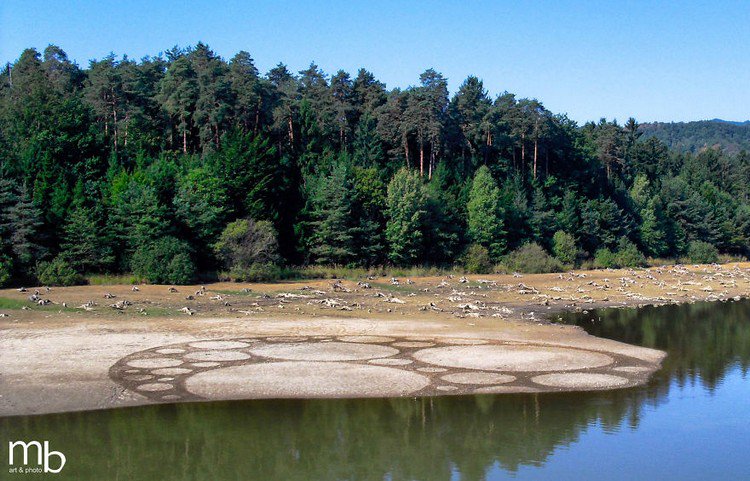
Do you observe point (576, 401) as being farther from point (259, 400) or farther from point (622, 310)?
point (622, 310)

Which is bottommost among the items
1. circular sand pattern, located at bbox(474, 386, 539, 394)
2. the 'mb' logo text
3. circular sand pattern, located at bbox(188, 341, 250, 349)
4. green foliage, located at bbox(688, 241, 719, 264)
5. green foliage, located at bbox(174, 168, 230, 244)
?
circular sand pattern, located at bbox(474, 386, 539, 394)

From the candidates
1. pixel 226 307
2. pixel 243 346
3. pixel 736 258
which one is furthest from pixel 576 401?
pixel 736 258

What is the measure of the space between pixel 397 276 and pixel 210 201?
17.6 meters

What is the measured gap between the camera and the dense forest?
53.0 m

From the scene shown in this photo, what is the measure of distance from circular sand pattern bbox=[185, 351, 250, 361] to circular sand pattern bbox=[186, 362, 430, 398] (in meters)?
1.51

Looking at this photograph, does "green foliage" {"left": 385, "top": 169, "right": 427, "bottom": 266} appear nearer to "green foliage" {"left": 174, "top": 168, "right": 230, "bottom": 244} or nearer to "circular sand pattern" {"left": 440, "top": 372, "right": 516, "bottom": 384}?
"green foliage" {"left": 174, "top": 168, "right": 230, "bottom": 244}

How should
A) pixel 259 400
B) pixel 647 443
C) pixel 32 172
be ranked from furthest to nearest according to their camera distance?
pixel 32 172 → pixel 259 400 → pixel 647 443

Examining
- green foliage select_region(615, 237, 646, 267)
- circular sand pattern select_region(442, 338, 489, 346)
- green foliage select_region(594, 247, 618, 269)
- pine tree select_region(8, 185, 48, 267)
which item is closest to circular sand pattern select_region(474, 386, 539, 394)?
circular sand pattern select_region(442, 338, 489, 346)

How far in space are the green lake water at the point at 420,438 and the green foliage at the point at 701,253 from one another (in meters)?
74.0

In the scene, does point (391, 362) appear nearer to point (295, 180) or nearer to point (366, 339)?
point (366, 339)

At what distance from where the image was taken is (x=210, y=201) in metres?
56.6

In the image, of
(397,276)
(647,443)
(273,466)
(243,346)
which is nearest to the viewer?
(273,466)

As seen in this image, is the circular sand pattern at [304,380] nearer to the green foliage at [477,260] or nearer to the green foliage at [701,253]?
the green foliage at [477,260]

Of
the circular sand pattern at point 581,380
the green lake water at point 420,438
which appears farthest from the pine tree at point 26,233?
the circular sand pattern at point 581,380
